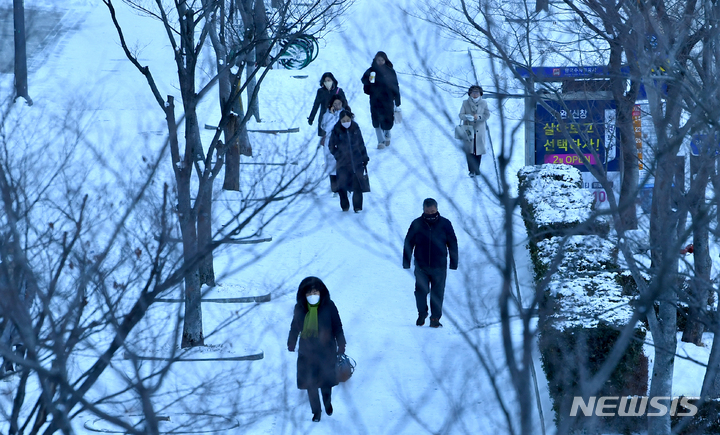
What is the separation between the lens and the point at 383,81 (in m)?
14.3

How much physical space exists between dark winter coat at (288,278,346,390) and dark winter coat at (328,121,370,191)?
415 centimetres

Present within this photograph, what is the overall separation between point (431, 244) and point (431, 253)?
0.32 feet

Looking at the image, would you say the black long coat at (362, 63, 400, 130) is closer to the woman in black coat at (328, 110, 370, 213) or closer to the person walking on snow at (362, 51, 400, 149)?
the person walking on snow at (362, 51, 400, 149)

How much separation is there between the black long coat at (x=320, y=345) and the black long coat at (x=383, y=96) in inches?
258

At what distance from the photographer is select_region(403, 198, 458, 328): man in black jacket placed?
9812mm

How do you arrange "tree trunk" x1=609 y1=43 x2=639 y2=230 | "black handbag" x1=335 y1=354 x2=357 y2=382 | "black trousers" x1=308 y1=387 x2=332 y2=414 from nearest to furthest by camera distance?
1. "tree trunk" x1=609 y1=43 x2=639 y2=230
2. "black trousers" x1=308 y1=387 x2=332 y2=414
3. "black handbag" x1=335 y1=354 x2=357 y2=382

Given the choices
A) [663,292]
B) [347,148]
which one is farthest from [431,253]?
[663,292]

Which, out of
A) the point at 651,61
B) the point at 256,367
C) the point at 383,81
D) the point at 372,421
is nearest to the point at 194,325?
the point at 256,367

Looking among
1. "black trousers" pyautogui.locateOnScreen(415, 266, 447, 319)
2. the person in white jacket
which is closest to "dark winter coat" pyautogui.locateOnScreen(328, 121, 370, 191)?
the person in white jacket

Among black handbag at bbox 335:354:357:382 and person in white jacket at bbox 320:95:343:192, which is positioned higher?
person in white jacket at bbox 320:95:343:192

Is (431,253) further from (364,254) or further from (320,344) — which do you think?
(364,254)

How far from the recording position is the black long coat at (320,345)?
798 cm

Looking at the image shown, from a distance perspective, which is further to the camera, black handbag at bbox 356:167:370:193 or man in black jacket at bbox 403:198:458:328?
black handbag at bbox 356:167:370:193

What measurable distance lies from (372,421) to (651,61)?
13.2ft
